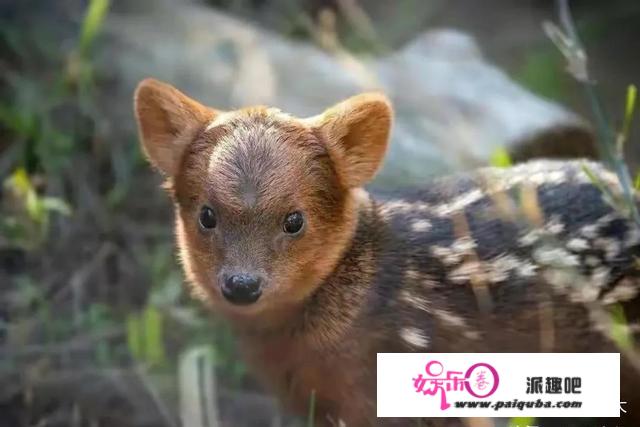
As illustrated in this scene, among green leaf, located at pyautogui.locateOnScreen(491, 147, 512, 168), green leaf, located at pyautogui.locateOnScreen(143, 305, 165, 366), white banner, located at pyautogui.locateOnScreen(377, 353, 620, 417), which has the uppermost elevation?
green leaf, located at pyautogui.locateOnScreen(491, 147, 512, 168)

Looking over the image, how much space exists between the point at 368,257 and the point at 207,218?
0.99 feet

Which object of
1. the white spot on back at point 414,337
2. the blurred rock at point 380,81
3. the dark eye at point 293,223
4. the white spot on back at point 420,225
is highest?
the blurred rock at point 380,81

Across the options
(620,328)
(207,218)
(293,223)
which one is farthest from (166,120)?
(620,328)

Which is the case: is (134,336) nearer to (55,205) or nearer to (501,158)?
(55,205)

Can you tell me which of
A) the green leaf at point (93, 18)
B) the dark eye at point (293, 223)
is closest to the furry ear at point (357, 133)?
the dark eye at point (293, 223)

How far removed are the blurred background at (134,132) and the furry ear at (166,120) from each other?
0.31 metres

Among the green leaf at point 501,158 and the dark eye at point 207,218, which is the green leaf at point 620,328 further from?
the dark eye at point 207,218

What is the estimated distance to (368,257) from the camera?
1.87 meters

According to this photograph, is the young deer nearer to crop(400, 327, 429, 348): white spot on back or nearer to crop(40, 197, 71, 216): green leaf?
crop(400, 327, 429, 348): white spot on back

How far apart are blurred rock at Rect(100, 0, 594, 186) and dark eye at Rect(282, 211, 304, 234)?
1.29 ft

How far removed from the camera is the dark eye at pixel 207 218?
1791 mm

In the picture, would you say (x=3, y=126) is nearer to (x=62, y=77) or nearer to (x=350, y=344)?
(x=62, y=77)

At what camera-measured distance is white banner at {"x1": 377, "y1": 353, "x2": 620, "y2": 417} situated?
185 centimetres

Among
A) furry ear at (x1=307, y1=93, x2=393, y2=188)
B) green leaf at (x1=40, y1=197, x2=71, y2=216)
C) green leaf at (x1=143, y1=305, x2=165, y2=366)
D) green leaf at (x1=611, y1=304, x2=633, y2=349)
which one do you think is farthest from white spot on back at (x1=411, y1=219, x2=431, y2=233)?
green leaf at (x1=40, y1=197, x2=71, y2=216)
